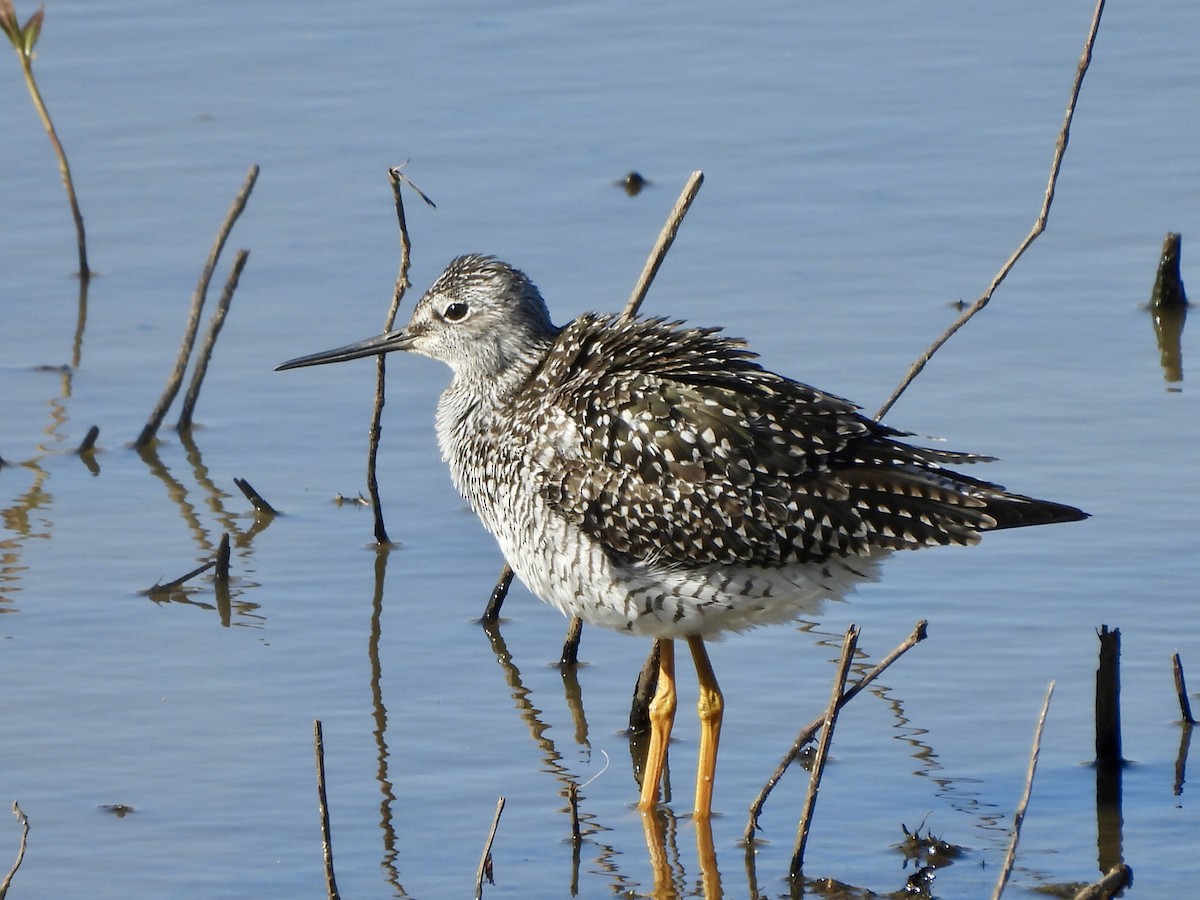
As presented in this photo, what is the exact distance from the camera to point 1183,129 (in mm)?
13375

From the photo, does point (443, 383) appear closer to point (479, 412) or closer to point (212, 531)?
point (212, 531)

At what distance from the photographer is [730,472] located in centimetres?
742

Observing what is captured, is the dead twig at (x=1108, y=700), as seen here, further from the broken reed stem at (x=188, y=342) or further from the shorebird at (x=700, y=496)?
the broken reed stem at (x=188, y=342)

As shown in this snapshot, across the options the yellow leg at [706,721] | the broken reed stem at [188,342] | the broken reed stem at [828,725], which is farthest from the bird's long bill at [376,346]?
the broken reed stem at [828,725]

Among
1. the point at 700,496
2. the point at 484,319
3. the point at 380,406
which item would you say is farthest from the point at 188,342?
the point at 700,496

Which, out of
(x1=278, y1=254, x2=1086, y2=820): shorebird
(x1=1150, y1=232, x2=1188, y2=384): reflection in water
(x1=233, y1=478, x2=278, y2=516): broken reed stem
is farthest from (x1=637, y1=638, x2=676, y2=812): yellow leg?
(x1=1150, y1=232, x2=1188, y2=384): reflection in water

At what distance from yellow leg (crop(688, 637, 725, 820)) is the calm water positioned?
0.41ft

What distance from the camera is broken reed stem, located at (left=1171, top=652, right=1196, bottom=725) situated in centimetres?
764

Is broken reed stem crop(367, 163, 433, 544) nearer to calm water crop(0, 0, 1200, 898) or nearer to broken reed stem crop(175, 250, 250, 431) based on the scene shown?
calm water crop(0, 0, 1200, 898)

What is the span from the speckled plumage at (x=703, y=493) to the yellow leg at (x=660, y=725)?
1.17ft

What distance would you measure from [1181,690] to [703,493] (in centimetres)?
190

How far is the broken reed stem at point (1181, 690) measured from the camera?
7.64 m

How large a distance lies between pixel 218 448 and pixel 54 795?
3.26 metres

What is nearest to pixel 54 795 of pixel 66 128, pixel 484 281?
pixel 484 281
